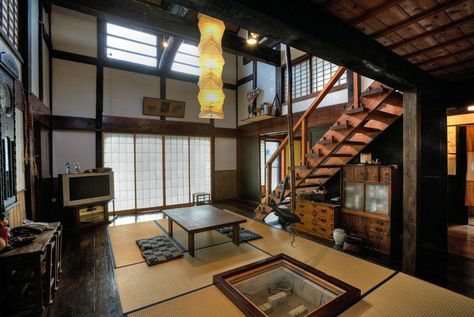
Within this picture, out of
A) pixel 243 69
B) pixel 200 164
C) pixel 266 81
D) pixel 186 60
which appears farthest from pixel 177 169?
pixel 243 69

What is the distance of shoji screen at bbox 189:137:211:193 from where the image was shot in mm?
7352

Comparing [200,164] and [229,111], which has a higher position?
[229,111]

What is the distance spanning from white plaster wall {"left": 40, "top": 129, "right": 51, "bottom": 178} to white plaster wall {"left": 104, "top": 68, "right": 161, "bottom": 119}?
1.44m

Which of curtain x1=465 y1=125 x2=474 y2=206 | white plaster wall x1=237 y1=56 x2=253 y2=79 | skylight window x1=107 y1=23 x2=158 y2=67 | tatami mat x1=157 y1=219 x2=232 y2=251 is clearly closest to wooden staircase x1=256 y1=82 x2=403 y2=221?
tatami mat x1=157 y1=219 x2=232 y2=251

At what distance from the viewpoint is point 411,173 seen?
269 centimetres

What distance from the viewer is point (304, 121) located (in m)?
3.91

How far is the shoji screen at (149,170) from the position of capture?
6.49 m

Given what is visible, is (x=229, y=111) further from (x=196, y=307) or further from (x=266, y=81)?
(x=196, y=307)


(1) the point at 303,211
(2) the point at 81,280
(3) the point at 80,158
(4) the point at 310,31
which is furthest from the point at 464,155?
(3) the point at 80,158

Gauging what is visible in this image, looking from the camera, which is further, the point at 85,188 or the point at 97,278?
the point at 85,188

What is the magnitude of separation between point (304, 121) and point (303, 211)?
1.94 m

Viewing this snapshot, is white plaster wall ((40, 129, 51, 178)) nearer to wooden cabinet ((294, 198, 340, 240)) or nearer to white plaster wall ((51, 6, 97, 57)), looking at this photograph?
white plaster wall ((51, 6, 97, 57))

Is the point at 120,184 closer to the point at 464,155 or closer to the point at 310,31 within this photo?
the point at 310,31

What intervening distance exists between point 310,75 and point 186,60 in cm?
401
